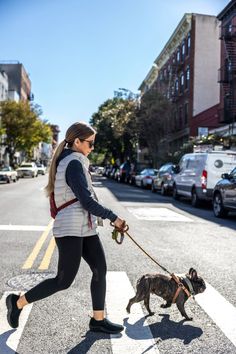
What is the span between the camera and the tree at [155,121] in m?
42.3

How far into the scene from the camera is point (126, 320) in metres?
4.71

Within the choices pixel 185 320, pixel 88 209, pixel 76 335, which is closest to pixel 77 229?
pixel 88 209

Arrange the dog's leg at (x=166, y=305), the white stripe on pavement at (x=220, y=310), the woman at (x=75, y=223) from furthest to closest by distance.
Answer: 1. the dog's leg at (x=166, y=305)
2. the white stripe on pavement at (x=220, y=310)
3. the woman at (x=75, y=223)

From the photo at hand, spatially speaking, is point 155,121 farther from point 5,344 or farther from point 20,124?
point 5,344

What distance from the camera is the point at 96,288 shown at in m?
4.25

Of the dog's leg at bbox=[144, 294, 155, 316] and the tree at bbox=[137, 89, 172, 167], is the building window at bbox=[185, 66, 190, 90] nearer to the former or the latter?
the tree at bbox=[137, 89, 172, 167]

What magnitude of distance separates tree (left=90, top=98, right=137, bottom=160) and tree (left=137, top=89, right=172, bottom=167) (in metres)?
1.45

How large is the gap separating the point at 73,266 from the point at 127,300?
4.87 ft

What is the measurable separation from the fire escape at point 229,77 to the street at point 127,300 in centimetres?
2182

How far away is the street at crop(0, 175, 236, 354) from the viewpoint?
4.11 metres

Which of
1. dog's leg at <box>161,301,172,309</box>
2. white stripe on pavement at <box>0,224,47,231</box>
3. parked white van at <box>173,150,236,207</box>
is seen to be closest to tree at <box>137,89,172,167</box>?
parked white van at <box>173,150,236,207</box>

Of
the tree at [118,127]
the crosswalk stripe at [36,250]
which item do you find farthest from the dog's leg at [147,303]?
the tree at [118,127]

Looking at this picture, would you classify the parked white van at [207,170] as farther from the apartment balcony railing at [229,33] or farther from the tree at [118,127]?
the tree at [118,127]

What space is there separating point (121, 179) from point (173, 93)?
34.9 feet
